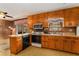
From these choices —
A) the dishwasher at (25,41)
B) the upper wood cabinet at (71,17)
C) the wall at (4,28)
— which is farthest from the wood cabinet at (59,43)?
the wall at (4,28)

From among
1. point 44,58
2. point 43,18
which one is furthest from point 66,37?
point 44,58

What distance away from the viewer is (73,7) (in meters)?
3.89

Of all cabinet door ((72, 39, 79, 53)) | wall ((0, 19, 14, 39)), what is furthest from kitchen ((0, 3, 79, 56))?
wall ((0, 19, 14, 39))

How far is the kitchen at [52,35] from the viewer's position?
3.59 metres

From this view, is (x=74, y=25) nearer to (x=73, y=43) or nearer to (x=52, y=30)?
(x=73, y=43)

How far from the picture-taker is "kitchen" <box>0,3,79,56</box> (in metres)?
3.59

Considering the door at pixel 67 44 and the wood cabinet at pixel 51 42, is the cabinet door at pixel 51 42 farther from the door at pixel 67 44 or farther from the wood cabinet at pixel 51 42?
the door at pixel 67 44

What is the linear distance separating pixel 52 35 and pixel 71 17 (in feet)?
4.08

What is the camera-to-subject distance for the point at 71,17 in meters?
3.99

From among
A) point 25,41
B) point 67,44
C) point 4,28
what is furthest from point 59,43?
point 4,28

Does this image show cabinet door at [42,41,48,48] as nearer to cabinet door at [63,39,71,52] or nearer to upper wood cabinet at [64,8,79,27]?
cabinet door at [63,39,71,52]

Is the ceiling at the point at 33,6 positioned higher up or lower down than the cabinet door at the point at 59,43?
higher up

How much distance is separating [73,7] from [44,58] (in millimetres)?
3485

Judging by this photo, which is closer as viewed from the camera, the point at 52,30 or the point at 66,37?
the point at 66,37
